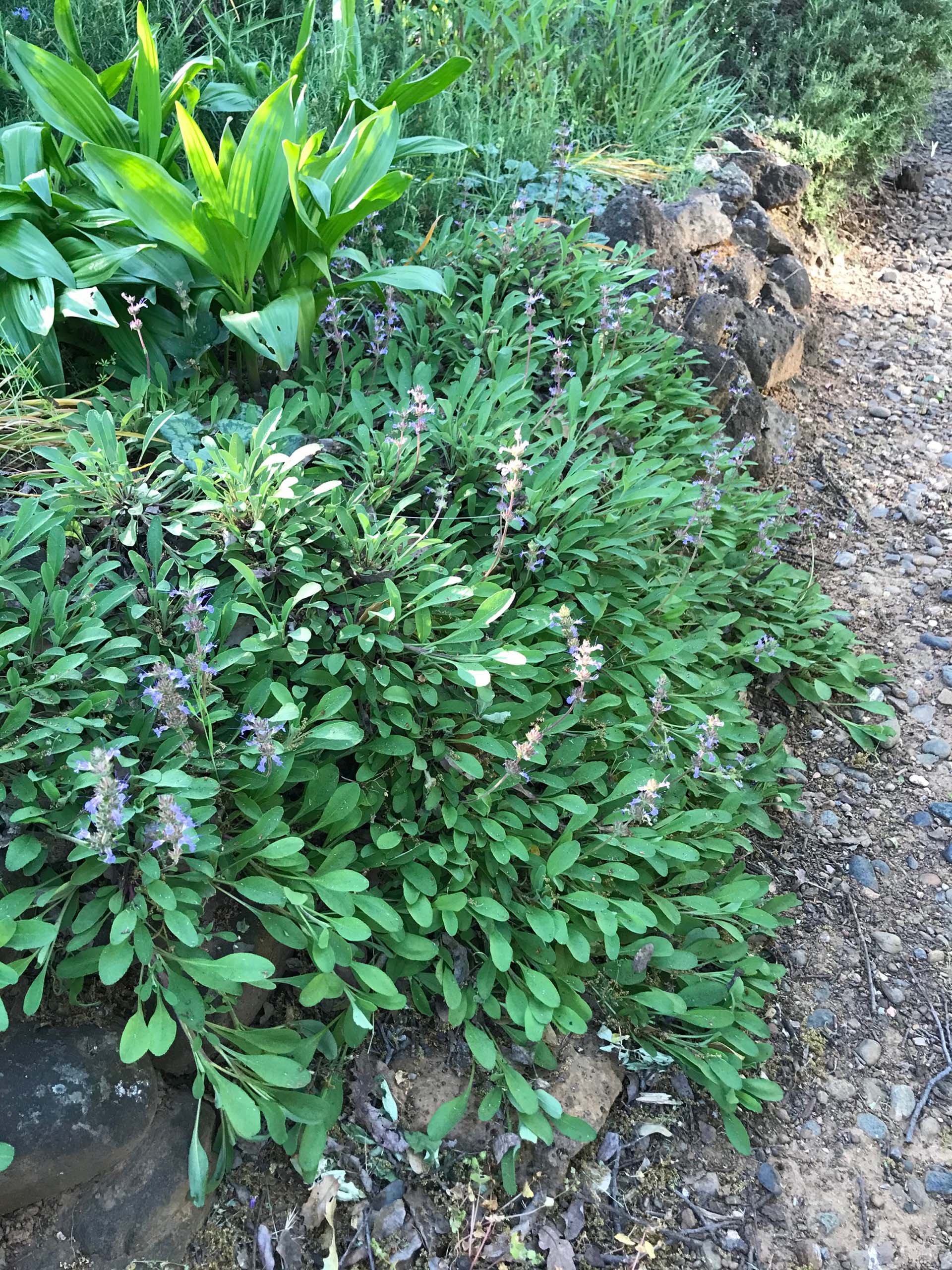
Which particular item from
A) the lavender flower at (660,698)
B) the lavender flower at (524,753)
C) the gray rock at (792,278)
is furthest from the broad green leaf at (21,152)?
the gray rock at (792,278)

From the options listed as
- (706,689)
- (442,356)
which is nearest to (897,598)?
(706,689)

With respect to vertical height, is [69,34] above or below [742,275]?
above

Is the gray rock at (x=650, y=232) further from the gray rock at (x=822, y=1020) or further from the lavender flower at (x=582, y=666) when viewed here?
the gray rock at (x=822, y=1020)

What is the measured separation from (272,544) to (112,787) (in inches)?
31.2

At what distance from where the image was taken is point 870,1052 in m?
2.37

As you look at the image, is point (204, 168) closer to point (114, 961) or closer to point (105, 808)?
point (105, 808)

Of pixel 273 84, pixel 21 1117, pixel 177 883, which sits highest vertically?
pixel 273 84

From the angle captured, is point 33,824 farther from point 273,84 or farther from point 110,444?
point 273,84

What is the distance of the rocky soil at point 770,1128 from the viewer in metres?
1.76

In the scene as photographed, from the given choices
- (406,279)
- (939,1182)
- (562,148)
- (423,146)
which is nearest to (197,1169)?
(939,1182)

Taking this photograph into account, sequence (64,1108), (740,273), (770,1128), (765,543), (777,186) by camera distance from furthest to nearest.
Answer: (777,186) → (740,273) → (765,543) → (770,1128) → (64,1108)

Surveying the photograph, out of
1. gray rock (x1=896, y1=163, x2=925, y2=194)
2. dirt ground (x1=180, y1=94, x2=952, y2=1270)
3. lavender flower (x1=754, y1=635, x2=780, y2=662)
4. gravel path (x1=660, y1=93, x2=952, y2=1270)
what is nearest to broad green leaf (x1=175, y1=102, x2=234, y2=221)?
lavender flower (x1=754, y1=635, x2=780, y2=662)

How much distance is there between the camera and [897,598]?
3.81 m

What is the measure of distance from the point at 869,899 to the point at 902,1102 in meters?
0.61
